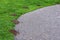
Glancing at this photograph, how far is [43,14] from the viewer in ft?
29.8

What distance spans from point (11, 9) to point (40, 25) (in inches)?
90.6

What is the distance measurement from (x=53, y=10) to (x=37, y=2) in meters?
1.77

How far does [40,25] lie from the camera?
26.8ft

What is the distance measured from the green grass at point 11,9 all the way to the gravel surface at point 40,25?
1.12 ft

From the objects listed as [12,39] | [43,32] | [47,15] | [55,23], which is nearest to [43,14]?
[47,15]

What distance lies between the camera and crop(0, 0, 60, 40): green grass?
308 inches

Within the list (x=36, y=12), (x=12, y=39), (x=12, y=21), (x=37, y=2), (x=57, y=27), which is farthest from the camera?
(x=37, y=2)

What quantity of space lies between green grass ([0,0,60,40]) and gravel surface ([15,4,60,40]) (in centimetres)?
34

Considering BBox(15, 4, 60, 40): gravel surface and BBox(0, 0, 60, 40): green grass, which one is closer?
BBox(15, 4, 60, 40): gravel surface

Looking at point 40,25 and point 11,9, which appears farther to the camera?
point 11,9

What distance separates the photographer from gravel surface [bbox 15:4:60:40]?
743cm

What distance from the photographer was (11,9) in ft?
33.0

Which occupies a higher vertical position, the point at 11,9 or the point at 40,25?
the point at 40,25

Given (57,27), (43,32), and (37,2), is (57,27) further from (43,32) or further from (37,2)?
(37,2)
